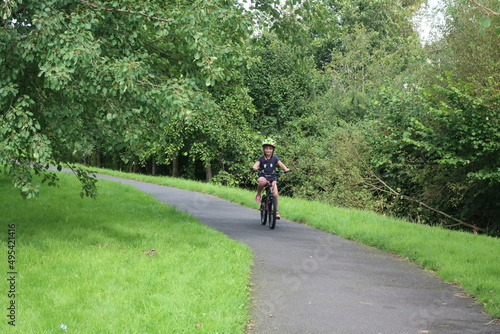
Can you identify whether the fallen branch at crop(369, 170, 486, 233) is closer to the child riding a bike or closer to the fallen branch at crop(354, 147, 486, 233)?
the fallen branch at crop(354, 147, 486, 233)

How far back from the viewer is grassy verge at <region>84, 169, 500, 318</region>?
7.45 m

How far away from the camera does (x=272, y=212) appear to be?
11914 mm

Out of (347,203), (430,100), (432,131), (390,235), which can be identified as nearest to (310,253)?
(390,235)

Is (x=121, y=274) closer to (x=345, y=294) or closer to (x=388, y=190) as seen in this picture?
(x=345, y=294)

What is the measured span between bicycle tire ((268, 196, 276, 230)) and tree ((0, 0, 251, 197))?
3122mm

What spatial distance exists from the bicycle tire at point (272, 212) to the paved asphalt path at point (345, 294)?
2.78 feet

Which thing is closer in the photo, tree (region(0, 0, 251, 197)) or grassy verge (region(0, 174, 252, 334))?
grassy verge (region(0, 174, 252, 334))

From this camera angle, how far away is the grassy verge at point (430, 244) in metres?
7.45

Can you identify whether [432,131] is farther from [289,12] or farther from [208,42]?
[208,42]

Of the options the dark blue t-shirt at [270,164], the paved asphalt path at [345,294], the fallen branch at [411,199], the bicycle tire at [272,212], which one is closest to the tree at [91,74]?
the dark blue t-shirt at [270,164]

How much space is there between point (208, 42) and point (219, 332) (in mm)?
5171

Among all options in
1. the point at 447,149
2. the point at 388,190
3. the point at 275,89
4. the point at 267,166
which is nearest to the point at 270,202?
the point at 267,166

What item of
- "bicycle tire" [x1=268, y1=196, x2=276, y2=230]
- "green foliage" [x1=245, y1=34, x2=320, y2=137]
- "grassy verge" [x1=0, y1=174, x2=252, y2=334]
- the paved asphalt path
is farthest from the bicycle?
"green foliage" [x1=245, y1=34, x2=320, y2=137]

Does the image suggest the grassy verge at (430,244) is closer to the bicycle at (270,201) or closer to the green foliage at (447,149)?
the bicycle at (270,201)
